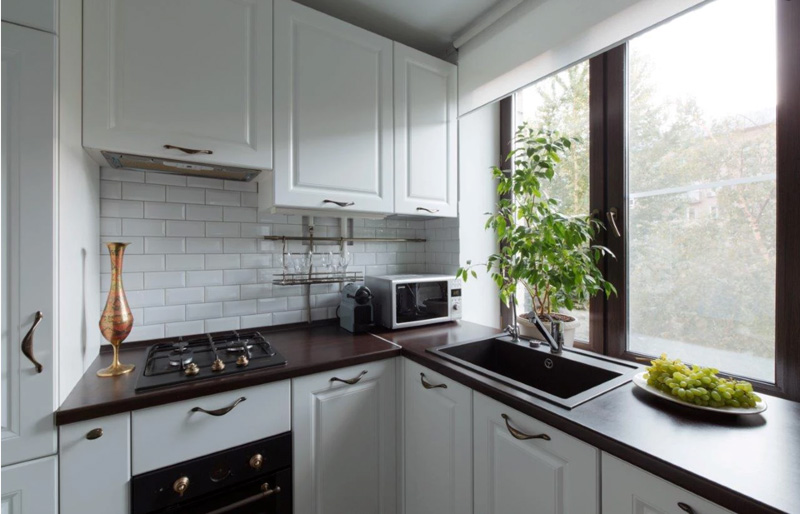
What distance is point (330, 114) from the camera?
160cm

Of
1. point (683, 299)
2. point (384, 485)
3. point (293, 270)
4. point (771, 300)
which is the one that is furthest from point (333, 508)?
point (771, 300)

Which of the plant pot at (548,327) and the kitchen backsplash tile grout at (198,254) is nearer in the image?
the kitchen backsplash tile grout at (198,254)

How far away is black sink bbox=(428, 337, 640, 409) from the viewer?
3.49ft

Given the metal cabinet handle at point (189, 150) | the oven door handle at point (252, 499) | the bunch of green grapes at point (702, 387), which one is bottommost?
the oven door handle at point (252, 499)

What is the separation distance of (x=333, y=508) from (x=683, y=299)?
157cm

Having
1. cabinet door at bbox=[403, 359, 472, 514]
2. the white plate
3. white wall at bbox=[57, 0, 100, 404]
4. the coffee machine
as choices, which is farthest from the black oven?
the white plate

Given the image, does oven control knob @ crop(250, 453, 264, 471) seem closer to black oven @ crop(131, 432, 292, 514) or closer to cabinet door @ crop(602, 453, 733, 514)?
black oven @ crop(131, 432, 292, 514)

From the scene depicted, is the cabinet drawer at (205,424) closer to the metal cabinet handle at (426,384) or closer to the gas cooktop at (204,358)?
the gas cooktop at (204,358)

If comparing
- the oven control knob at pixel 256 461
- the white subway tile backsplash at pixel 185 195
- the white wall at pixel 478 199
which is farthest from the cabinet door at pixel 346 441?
the white subway tile backsplash at pixel 185 195

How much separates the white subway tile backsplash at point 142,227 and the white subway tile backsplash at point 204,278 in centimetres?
22

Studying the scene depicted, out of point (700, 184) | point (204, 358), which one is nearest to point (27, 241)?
point (204, 358)

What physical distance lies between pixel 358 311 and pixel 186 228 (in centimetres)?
87

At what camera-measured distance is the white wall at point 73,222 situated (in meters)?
0.98

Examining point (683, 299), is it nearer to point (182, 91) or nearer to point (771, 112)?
point (771, 112)
